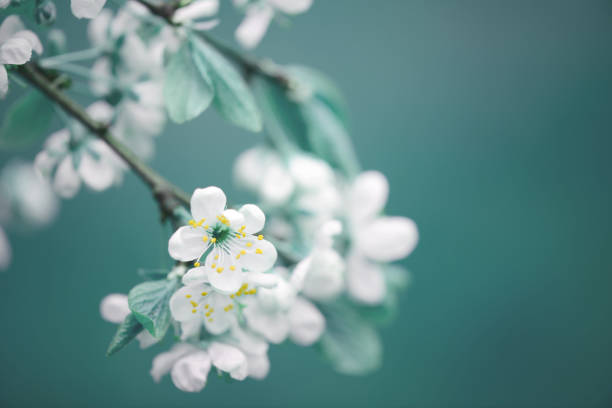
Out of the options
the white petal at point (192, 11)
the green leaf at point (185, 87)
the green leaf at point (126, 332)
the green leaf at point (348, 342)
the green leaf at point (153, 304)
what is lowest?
the green leaf at point (126, 332)

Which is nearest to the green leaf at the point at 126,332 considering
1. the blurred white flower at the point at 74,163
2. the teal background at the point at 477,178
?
the blurred white flower at the point at 74,163

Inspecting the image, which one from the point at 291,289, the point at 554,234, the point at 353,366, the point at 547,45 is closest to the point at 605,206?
the point at 554,234

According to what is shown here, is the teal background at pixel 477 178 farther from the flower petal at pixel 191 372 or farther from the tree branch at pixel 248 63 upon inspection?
the flower petal at pixel 191 372

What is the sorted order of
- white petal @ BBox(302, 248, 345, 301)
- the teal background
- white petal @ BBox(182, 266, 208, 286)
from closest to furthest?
white petal @ BBox(182, 266, 208, 286) → white petal @ BBox(302, 248, 345, 301) → the teal background

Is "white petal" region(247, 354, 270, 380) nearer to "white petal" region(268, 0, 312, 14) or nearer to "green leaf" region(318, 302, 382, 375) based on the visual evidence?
"green leaf" region(318, 302, 382, 375)

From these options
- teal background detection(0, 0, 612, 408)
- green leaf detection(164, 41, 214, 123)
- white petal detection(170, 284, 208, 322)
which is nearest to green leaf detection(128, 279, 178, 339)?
white petal detection(170, 284, 208, 322)

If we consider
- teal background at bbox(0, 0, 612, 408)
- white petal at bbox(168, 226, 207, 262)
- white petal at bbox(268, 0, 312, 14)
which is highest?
teal background at bbox(0, 0, 612, 408)

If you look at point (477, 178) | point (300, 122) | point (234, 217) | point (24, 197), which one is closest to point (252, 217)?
point (234, 217)

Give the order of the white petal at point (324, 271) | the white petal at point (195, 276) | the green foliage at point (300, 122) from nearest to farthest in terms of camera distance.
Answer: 1. the white petal at point (195, 276)
2. the white petal at point (324, 271)
3. the green foliage at point (300, 122)
